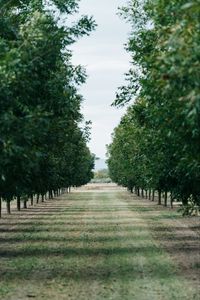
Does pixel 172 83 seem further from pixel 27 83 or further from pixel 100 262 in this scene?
pixel 100 262

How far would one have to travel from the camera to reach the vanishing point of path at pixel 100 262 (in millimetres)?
15945

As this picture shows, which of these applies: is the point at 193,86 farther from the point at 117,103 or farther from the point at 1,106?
the point at 117,103

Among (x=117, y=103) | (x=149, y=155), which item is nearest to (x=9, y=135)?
(x=117, y=103)

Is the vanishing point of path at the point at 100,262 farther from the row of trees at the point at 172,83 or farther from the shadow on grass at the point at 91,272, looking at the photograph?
the row of trees at the point at 172,83

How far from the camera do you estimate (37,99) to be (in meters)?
20.9

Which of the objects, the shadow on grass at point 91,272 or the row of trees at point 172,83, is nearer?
the row of trees at point 172,83

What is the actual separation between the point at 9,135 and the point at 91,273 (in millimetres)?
5255

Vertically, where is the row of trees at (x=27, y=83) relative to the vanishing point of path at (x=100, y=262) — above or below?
above

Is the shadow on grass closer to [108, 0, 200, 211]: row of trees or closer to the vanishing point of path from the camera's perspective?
the vanishing point of path

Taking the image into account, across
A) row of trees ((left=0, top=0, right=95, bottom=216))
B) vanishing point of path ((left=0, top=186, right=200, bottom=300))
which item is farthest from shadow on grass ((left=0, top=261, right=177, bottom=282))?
row of trees ((left=0, top=0, right=95, bottom=216))

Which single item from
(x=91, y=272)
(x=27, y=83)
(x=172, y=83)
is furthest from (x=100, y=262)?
(x=172, y=83)

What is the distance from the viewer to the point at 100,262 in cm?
2133

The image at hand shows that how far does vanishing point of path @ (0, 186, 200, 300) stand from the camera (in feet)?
52.3

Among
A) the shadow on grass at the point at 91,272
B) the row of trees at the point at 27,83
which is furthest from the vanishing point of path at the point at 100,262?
Result: the row of trees at the point at 27,83
